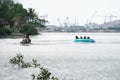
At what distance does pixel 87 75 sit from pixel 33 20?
152878mm

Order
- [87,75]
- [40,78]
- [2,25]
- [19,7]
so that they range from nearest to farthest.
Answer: [40,78], [87,75], [2,25], [19,7]

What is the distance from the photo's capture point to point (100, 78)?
27.6 meters

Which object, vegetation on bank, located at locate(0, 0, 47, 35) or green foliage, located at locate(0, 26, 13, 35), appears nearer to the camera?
green foliage, located at locate(0, 26, 13, 35)

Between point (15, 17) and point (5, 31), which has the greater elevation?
point (15, 17)

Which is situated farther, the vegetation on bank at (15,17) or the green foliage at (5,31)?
the vegetation on bank at (15,17)

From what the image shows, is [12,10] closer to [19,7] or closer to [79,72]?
[19,7]

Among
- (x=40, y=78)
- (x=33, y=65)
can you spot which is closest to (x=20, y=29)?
(x=33, y=65)

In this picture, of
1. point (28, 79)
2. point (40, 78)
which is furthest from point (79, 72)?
point (40, 78)

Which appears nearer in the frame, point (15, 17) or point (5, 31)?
point (5, 31)

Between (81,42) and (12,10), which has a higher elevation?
(12,10)

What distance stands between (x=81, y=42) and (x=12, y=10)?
69.0 m

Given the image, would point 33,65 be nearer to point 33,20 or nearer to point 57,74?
point 57,74

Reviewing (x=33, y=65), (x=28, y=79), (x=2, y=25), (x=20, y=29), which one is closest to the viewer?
(x=28, y=79)

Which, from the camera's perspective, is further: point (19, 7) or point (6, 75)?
point (19, 7)
